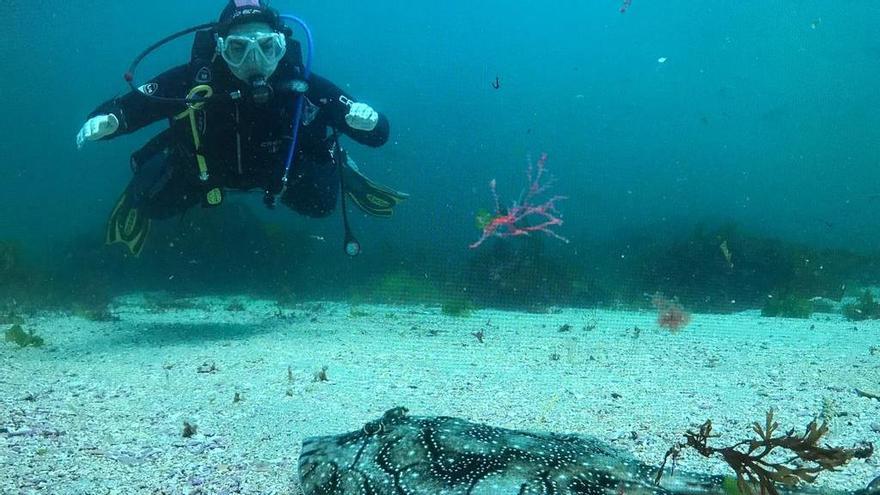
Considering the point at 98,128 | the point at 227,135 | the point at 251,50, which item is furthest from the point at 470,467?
the point at 98,128

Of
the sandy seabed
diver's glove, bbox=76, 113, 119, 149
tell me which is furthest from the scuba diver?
the sandy seabed

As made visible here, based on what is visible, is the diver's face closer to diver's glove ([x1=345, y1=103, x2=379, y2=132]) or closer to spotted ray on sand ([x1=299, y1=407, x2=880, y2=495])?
diver's glove ([x1=345, y1=103, x2=379, y2=132])

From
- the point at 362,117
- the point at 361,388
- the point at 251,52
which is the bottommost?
the point at 361,388

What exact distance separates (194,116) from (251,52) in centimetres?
120

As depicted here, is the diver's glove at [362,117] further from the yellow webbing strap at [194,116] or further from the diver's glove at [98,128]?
the diver's glove at [98,128]

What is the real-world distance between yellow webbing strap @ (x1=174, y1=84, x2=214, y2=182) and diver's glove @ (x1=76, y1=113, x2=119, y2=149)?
32.2 inches

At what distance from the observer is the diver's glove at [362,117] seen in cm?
756

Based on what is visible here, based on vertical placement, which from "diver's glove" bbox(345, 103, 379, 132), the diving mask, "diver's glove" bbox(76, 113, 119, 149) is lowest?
"diver's glove" bbox(76, 113, 119, 149)

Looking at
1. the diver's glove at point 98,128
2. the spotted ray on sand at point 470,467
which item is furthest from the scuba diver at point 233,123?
the spotted ray on sand at point 470,467

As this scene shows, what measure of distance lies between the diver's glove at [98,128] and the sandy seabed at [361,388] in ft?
9.21

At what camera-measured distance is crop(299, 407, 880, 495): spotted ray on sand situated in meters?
2.32

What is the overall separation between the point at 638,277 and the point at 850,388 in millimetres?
9966

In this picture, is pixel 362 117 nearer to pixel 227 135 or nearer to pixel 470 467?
pixel 227 135

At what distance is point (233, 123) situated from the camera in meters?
7.27
